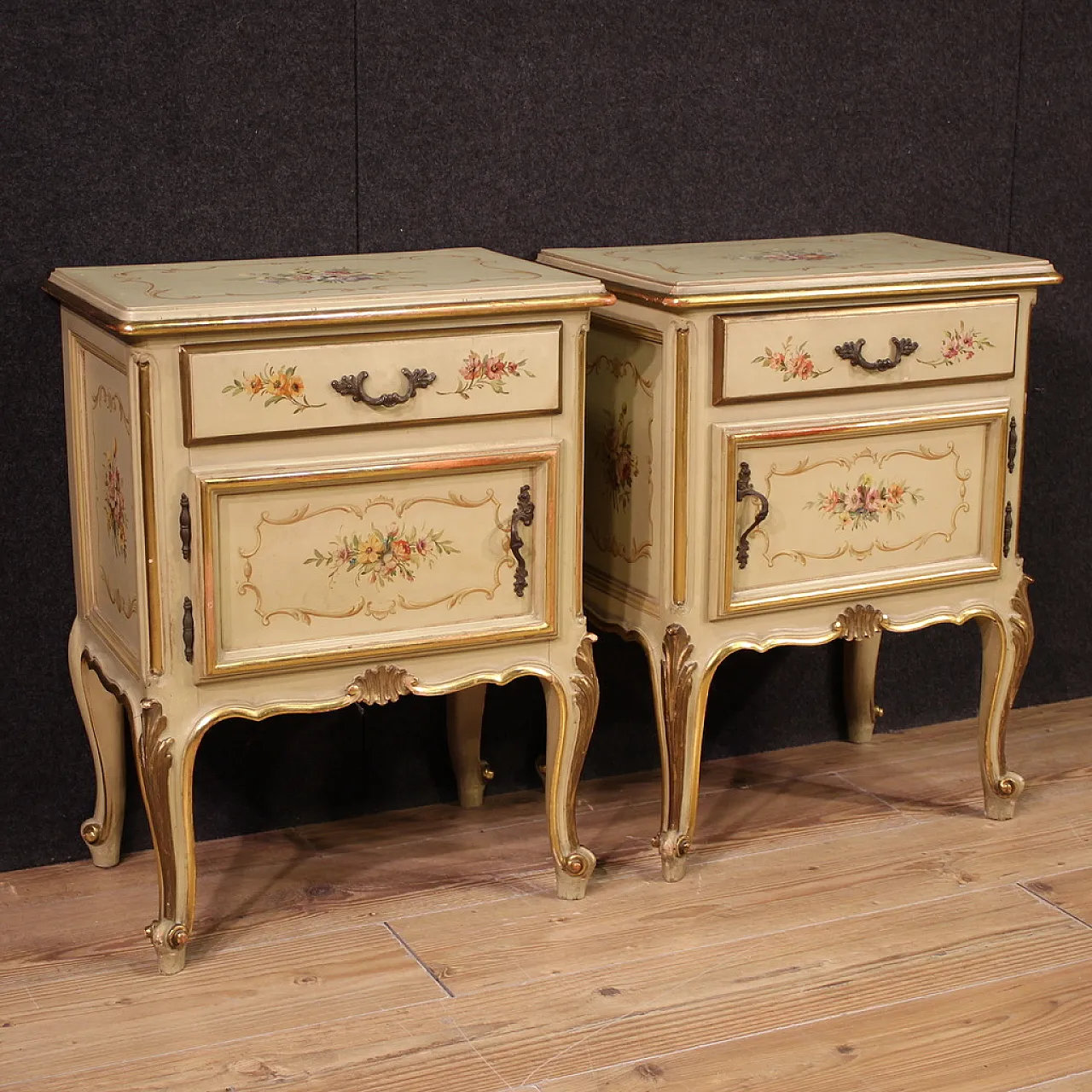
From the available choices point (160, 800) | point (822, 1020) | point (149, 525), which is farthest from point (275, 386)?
point (822, 1020)

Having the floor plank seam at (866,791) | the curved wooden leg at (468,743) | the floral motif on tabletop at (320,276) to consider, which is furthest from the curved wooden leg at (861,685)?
the floral motif on tabletop at (320,276)

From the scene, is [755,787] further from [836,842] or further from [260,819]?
[260,819]

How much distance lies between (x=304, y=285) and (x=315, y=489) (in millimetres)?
253

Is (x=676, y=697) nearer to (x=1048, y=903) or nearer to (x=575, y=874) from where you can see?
(x=575, y=874)

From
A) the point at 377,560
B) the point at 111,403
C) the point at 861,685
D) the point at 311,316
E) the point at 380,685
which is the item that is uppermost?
the point at 311,316

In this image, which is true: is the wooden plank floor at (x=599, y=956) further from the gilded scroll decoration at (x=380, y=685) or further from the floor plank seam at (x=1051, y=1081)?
the gilded scroll decoration at (x=380, y=685)

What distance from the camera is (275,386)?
193cm

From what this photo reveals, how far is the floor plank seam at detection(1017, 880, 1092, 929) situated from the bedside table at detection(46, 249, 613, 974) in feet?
2.20

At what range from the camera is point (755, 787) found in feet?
8.79

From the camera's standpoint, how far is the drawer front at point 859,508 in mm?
2205

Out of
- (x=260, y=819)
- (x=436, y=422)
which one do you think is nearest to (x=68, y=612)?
(x=260, y=819)

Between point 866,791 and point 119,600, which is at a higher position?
point 119,600

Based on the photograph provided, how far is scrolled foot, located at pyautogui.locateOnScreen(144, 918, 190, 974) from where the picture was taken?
2064 millimetres

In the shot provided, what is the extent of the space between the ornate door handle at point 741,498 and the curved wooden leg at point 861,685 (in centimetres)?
66
